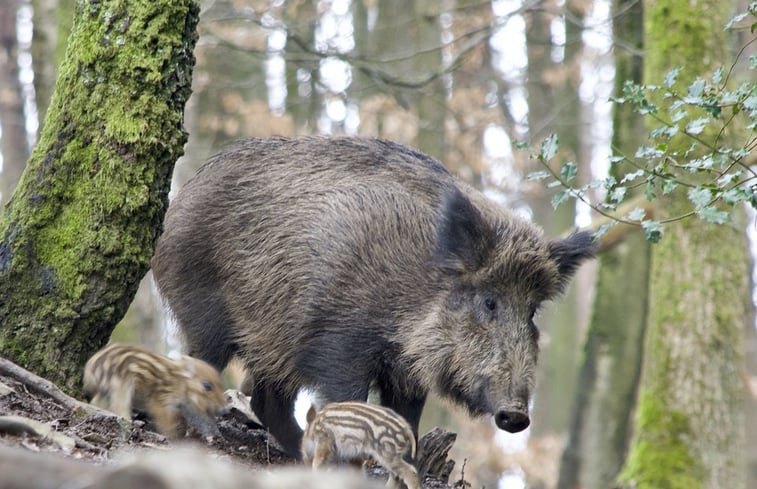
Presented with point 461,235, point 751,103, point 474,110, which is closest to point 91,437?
point 461,235

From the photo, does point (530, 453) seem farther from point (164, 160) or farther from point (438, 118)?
point (164, 160)

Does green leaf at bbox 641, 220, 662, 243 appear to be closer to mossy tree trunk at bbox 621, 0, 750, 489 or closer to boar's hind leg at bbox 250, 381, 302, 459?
boar's hind leg at bbox 250, 381, 302, 459

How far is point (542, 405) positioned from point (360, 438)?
18044 millimetres

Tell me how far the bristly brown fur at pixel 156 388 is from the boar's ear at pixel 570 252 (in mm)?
2402

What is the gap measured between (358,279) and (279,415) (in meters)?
1.17

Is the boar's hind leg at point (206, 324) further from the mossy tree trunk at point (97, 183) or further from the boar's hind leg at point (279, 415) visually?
the mossy tree trunk at point (97, 183)

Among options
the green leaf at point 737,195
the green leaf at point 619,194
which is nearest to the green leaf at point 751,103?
the green leaf at point 737,195

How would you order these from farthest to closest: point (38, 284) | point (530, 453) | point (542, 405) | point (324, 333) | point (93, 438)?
point (542, 405) < point (530, 453) < point (324, 333) < point (38, 284) < point (93, 438)

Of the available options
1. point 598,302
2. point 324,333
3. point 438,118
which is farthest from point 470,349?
point 438,118

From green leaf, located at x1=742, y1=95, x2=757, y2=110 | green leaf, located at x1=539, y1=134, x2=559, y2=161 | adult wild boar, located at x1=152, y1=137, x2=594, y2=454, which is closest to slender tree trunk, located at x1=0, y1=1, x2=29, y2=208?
adult wild boar, located at x1=152, y1=137, x2=594, y2=454

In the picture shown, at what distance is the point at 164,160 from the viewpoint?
603 centimetres

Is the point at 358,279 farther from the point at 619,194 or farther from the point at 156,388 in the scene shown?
the point at 619,194

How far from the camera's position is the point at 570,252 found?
704 centimetres

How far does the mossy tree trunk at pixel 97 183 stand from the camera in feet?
19.1
